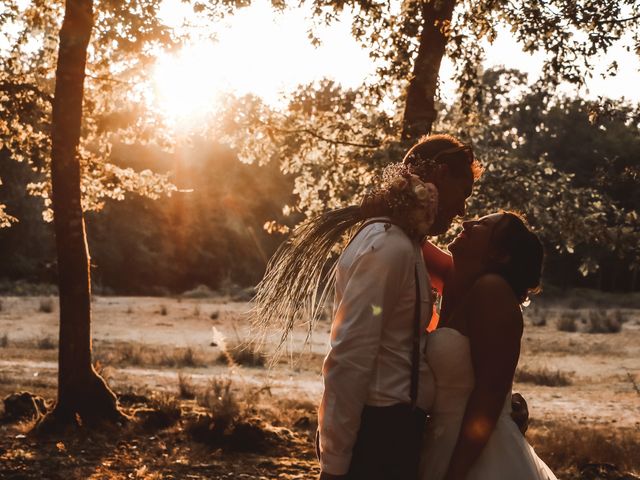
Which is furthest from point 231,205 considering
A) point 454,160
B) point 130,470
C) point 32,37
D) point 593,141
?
point 454,160

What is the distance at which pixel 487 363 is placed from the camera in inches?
124

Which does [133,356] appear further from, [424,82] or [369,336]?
[369,336]

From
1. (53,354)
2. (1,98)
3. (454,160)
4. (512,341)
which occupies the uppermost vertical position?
(1,98)

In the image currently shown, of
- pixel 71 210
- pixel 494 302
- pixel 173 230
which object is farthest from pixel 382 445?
pixel 173 230

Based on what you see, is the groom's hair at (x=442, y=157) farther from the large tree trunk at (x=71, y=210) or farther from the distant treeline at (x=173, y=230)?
the distant treeline at (x=173, y=230)

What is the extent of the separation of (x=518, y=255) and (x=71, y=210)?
24.6 feet

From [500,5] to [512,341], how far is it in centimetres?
512

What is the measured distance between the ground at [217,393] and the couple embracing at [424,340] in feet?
1.85

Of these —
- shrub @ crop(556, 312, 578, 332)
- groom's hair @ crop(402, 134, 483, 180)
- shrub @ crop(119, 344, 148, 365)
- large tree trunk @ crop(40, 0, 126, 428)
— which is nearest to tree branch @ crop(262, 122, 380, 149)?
large tree trunk @ crop(40, 0, 126, 428)

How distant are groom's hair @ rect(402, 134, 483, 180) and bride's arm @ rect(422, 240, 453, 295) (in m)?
0.73

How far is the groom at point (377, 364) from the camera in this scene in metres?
2.91

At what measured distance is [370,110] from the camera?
448 inches

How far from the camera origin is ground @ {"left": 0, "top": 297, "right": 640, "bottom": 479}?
8688 millimetres

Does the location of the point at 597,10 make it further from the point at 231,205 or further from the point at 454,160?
the point at 231,205
